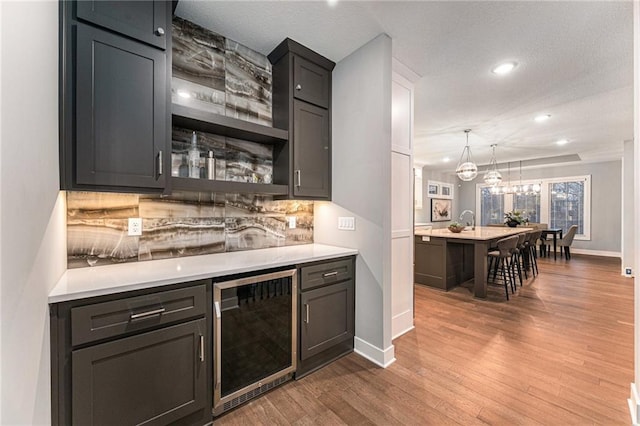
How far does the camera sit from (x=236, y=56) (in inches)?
92.2

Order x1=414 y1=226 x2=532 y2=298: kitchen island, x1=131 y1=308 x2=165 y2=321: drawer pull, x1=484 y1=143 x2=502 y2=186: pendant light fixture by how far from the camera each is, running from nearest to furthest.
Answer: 1. x1=131 y1=308 x2=165 y2=321: drawer pull
2. x1=414 y1=226 x2=532 y2=298: kitchen island
3. x1=484 y1=143 x2=502 y2=186: pendant light fixture

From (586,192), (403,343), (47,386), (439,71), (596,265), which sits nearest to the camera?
(47,386)

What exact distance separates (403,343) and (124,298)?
92.5 inches

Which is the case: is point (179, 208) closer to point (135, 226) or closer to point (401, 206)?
point (135, 226)

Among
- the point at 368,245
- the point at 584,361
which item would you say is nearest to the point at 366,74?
the point at 368,245

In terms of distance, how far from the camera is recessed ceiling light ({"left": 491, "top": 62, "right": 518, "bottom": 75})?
8.78 feet

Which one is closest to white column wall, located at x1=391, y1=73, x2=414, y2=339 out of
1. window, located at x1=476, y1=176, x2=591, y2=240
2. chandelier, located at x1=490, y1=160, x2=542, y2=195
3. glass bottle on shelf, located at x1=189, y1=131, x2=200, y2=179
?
glass bottle on shelf, located at x1=189, y1=131, x2=200, y2=179

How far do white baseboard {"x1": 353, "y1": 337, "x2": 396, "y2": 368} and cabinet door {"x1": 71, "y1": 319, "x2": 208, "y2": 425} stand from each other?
133 cm

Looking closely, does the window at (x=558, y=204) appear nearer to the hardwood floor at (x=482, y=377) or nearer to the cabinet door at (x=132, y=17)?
the hardwood floor at (x=482, y=377)

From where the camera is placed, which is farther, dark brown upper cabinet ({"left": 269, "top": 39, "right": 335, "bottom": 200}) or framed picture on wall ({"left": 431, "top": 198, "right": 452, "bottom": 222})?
framed picture on wall ({"left": 431, "top": 198, "right": 452, "bottom": 222})

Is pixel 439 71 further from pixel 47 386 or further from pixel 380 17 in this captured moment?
pixel 47 386

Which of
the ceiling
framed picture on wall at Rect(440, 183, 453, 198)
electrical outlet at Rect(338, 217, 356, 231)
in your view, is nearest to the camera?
the ceiling

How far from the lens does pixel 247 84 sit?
7.88 feet

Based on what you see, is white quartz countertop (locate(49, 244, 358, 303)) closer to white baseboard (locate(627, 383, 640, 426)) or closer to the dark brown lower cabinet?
the dark brown lower cabinet
